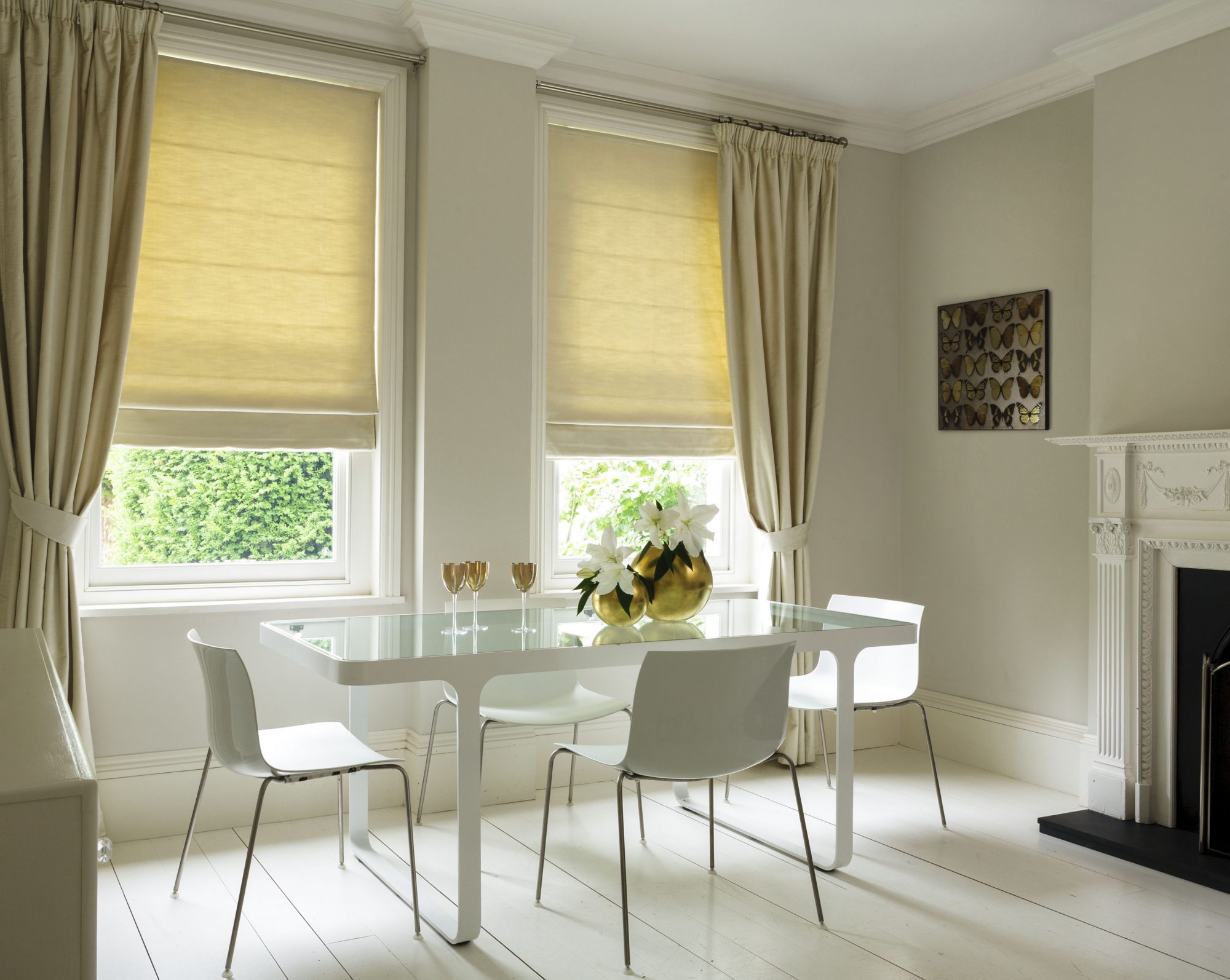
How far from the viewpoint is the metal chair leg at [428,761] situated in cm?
352

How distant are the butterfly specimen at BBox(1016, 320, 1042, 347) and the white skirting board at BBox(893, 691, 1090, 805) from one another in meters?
1.49

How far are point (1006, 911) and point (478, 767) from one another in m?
1.51

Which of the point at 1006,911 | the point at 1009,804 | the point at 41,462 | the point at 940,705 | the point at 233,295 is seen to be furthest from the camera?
the point at 940,705

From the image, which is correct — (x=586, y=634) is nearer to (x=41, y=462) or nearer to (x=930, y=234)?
(x=41, y=462)

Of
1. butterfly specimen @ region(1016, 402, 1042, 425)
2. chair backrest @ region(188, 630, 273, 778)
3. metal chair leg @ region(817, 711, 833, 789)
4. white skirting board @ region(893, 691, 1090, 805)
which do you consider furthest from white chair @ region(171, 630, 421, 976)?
butterfly specimen @ region(1016, 402, 1042, 425)

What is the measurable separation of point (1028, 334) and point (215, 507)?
3171 mm

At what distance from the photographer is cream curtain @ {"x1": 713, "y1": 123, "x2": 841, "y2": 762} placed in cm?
434

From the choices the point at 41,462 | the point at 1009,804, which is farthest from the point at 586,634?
the point at 1009,804

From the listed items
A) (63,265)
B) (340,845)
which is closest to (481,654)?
(340,845)

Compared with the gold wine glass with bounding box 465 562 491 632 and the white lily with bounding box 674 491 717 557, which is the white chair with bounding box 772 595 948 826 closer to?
the white lily with bounding box 674 491 717 557

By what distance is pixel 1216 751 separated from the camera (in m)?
3.33

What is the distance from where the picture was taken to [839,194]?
15.4 ft

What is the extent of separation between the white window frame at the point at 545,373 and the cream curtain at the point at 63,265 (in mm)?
1388

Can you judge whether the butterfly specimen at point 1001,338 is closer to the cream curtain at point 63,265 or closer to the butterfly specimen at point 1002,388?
the butterfly specimen at point 1002,388
